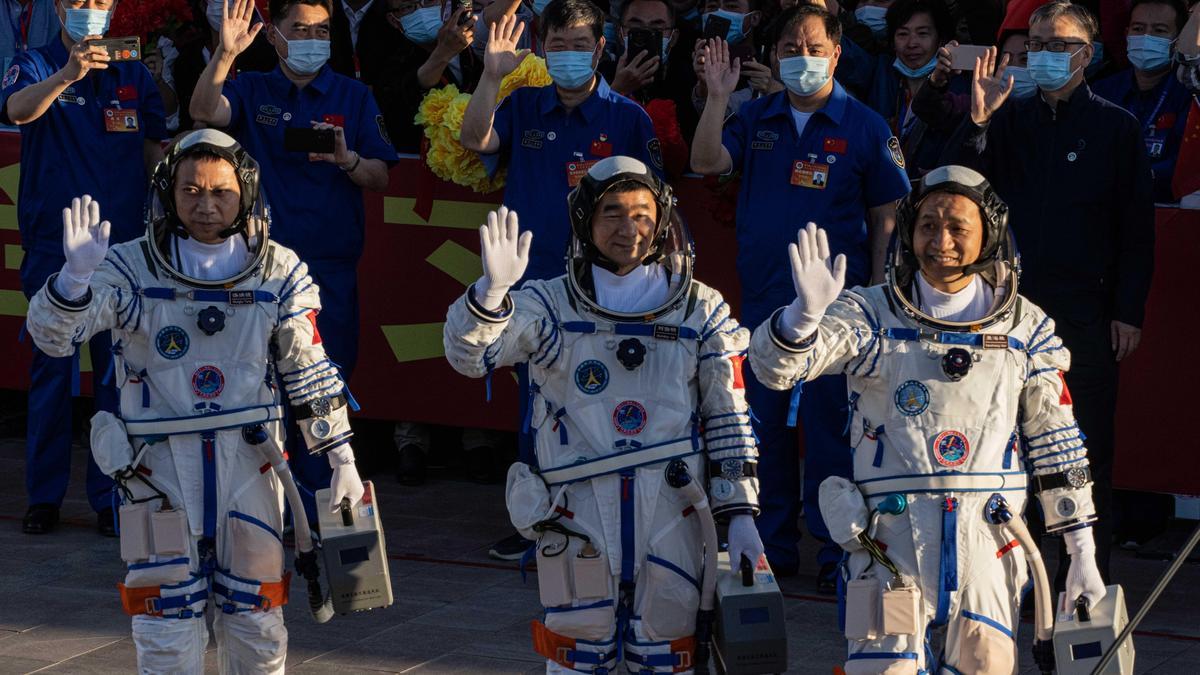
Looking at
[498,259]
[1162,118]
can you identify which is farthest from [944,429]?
[1162,118]

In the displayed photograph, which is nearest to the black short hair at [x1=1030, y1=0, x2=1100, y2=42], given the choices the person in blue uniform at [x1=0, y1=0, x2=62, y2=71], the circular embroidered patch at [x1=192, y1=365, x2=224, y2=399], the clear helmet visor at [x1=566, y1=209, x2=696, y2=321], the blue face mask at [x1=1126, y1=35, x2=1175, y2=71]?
the blue face mask at [x1=1126, y1=35, x2=1175, y2=71]

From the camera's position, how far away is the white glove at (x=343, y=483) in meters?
6.21

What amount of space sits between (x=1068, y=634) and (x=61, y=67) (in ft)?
18.1

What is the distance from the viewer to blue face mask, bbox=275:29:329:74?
865cm

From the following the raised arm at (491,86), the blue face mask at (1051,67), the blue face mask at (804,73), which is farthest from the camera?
the raised arm at (491,86)

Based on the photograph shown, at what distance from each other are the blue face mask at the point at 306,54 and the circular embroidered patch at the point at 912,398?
3.94 m

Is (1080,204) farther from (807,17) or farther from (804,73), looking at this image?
(807,17)

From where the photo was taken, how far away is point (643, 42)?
9.24 meters

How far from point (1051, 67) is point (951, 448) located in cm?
248

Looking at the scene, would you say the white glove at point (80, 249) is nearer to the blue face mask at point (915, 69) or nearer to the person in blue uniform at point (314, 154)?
the person in blue uniform at point (314, 154)

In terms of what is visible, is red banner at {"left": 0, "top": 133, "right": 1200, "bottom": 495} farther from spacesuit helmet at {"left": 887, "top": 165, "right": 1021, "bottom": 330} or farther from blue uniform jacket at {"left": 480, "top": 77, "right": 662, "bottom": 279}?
spacesuit helmet at {"left": 887, "top": 165, "right": 1021, "bottom": 330}

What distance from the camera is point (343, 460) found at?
628 centimetres

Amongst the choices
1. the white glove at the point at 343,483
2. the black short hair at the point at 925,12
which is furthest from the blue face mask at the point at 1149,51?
the white glove at the point at 343,483

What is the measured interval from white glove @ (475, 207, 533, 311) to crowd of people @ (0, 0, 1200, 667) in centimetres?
169
